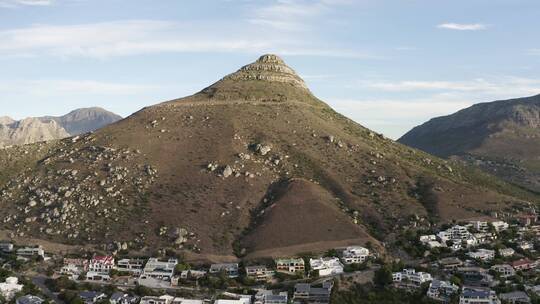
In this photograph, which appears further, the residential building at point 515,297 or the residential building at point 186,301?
the residential building at point 515,297

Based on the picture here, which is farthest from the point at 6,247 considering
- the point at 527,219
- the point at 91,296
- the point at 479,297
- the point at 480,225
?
the point at 527,219

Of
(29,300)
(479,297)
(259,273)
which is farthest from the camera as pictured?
(259,273)

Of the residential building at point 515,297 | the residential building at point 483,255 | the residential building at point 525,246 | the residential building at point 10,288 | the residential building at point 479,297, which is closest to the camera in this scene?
the residential building at point 479,297

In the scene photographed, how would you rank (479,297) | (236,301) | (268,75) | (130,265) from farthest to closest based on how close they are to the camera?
(268,75), (130,265), (479,297), (236,301)

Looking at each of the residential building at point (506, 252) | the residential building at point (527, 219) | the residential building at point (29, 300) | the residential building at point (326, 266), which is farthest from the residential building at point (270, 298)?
the residential building at point (527, 219)

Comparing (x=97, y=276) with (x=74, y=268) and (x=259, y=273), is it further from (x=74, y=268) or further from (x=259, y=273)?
(x=259, y=273)

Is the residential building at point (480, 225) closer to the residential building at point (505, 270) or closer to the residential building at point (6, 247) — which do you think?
the residential building at point (505, 270)
